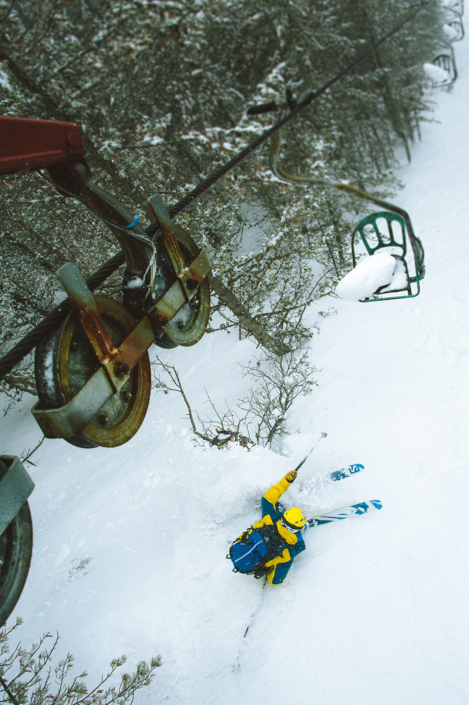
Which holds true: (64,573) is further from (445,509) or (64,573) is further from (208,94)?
(208,94)

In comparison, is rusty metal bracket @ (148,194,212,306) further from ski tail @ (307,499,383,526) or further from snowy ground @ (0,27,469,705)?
snowy ground @ (0,27,469,705)

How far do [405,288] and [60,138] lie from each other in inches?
85.8

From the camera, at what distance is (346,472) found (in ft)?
27.1

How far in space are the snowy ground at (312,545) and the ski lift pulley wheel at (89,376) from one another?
678 cm

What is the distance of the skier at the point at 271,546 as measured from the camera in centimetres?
655

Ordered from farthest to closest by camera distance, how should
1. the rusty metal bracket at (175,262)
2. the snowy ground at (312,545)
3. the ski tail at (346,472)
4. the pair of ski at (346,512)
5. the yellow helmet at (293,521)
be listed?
the ski tail at (346,472) → the pair of ski at (346,512) → the yellow helmet at (293,521) → the snowy ground at (312,545) → the rusty metal bracket at (175,262)

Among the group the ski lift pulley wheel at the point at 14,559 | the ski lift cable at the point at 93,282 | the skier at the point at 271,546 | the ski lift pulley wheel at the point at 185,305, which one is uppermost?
the ski lift cable at the point at 93,282

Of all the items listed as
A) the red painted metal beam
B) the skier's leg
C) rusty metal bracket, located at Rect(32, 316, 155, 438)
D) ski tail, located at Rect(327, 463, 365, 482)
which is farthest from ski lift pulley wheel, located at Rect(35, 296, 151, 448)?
ski tail, located at Rect(327, 463, 365, 482)

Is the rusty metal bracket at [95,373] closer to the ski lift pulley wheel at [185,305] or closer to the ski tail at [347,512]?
the ski lift pulley wheel at [185,305]

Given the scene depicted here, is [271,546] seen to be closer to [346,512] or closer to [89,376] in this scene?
[346,512]

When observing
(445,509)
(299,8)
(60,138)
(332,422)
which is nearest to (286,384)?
(332,422)

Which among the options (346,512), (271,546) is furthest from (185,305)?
(346,512)

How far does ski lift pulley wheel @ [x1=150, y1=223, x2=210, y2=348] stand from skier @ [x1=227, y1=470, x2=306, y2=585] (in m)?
5.26

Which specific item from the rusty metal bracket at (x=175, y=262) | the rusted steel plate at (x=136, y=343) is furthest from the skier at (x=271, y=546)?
the rusted steel plate at (x=136, y=343)
